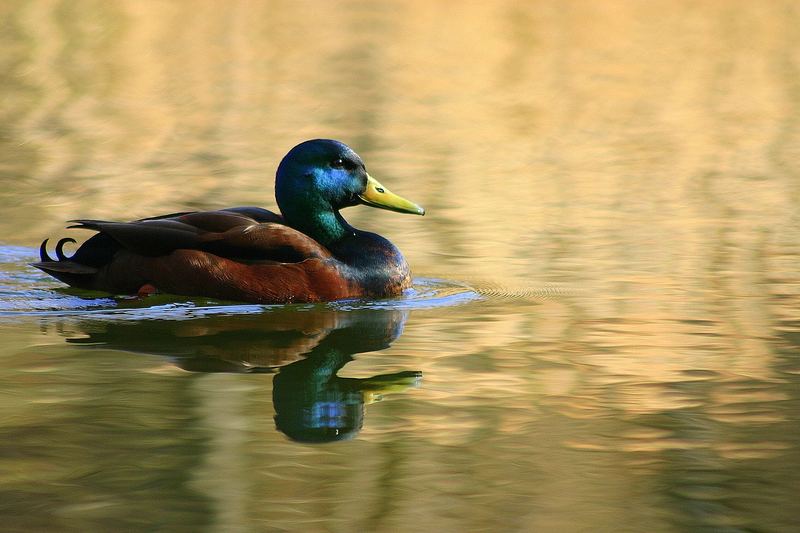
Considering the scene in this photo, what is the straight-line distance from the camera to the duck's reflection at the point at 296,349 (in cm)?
631

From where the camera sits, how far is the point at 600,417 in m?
6.35

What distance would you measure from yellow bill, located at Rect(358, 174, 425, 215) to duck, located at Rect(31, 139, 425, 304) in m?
0.16

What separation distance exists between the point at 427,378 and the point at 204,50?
2111 cm

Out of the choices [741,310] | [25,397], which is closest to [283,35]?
[741,310]

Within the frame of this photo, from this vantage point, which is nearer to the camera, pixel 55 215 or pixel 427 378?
pixel 427 378

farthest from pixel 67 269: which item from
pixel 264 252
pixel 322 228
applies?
pixel 322 228

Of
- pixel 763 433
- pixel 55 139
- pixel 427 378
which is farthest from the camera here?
pixel 55 139

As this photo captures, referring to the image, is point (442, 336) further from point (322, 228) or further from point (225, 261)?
point (322, 228)

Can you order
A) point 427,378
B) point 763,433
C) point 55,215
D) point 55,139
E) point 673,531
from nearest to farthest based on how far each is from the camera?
point 673,531 → point 763,433 → point 427,378 → point 55,215 → point 55,139

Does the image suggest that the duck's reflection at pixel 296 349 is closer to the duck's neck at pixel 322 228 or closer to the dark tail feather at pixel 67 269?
the duck's neck at pixel 322 228

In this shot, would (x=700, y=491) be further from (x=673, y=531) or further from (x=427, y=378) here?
(x=427, y=378)

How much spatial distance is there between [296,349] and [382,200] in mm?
2282

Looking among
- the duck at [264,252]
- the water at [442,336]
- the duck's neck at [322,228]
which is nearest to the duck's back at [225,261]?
the duck at [264,252]

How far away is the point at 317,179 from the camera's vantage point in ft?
30.8
